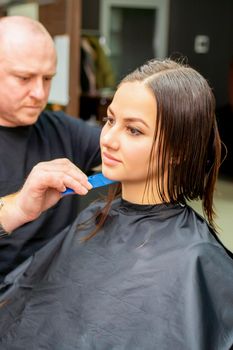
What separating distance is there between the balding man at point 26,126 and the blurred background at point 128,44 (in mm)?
211

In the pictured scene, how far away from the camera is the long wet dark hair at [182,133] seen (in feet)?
3.23

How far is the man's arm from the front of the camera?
43.8 inches

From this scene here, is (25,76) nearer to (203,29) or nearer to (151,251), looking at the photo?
(151,251)

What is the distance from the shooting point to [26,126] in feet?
5.44

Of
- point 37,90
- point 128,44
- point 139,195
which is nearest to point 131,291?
point 139,195

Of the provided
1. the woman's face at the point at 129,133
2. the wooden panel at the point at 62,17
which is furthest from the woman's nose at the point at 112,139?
the wooden panel at the point at 62,17

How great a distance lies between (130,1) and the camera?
19.8 feet

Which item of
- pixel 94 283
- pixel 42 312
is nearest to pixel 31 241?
pixel 42 312

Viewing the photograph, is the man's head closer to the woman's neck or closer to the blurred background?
the blurred background

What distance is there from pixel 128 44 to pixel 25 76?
4.83 metres

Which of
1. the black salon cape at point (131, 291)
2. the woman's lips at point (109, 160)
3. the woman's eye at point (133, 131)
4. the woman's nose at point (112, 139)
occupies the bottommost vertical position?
the black salon cape at point (131, 291)

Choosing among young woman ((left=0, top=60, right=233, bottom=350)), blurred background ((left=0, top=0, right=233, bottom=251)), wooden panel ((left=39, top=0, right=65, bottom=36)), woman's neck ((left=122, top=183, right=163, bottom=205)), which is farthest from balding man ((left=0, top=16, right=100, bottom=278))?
wooden panel ((left=39, top=0, right=65, bottom=36))

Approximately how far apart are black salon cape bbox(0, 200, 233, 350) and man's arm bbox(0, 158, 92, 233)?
141 millimetres

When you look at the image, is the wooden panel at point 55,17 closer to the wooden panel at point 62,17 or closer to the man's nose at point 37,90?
the wooden panel at point 62,17
